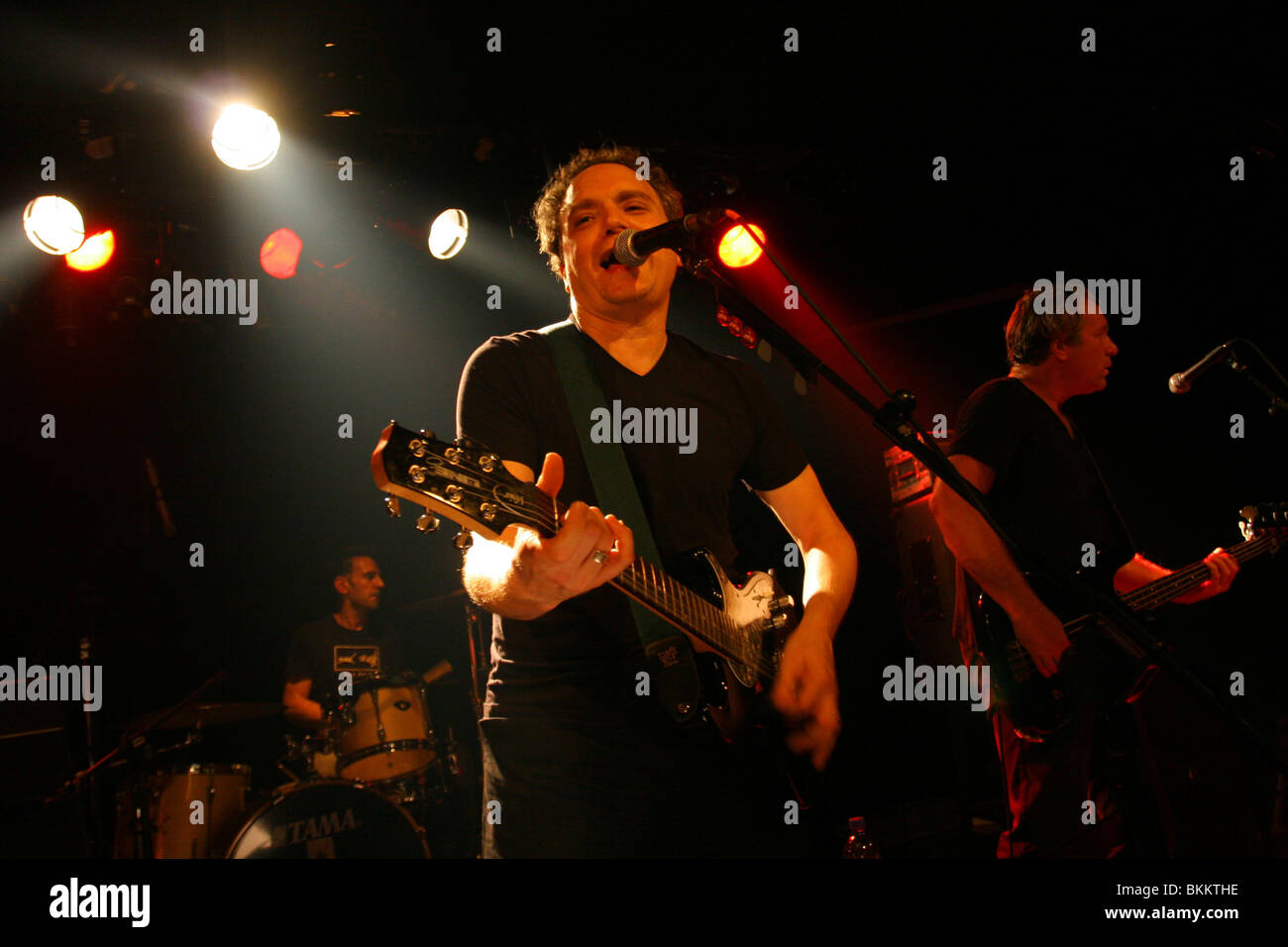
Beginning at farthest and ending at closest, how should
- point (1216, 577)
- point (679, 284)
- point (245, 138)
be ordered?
point (679, 284), point (245, 138), point (1216, 577)

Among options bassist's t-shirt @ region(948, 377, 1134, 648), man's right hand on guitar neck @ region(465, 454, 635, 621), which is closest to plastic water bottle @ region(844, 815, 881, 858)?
bassist's t-shirt @ region(948, 377, 1134, 648)

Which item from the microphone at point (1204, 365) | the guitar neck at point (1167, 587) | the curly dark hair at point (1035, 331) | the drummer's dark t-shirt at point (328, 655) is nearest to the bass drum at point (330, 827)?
the drummer's dark t-shirt at point (328, 655)

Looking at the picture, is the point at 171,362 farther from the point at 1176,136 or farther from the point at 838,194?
the point at 1176,136

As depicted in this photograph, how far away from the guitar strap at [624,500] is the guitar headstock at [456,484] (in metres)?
0.41

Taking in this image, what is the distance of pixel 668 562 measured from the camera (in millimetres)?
2340

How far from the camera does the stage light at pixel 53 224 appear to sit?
4.68 meters

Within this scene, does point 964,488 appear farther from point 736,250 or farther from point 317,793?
point 317,793

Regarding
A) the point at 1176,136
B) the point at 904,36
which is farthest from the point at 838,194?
the point at 1176,136

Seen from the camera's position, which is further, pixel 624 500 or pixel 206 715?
pixel 206 715

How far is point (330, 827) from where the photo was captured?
14.0 ft

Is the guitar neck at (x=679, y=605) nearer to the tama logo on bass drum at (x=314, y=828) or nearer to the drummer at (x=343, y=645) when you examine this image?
the tama logo on bass drum at (x=314, y=828)

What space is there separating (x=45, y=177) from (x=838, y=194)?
14.5 ft

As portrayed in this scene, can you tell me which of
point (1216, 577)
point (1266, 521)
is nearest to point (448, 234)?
point (1216, 577)

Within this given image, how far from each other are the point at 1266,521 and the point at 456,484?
13.6ft
